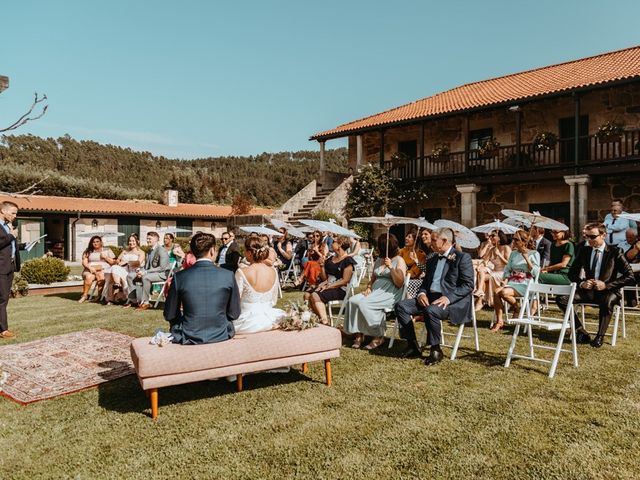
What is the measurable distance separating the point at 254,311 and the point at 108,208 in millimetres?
27279

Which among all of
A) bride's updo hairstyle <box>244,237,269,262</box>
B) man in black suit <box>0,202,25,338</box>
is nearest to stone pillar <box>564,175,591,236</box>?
bride's updo hairstyle <box>244,237,269,262</box>

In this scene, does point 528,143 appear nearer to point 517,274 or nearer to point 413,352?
point 517,274

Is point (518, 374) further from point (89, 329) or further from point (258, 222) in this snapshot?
point (258, 222)

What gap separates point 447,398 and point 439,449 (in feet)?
3.26

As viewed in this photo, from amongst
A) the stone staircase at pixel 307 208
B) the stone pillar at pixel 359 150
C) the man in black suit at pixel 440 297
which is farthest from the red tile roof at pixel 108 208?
the man in black suit at pixel 440 297

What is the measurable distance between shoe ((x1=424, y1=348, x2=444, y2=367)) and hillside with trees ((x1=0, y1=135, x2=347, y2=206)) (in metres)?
36.3

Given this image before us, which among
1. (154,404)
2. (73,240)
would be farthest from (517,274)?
(73,240)

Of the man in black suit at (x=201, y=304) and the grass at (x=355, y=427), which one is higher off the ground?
the man in black suit at (x=201, y=304)

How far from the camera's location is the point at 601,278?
19.7ft

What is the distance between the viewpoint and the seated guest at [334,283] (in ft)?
22.5

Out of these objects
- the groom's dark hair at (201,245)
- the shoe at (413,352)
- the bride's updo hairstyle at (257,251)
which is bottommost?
the shoe at (413,352)

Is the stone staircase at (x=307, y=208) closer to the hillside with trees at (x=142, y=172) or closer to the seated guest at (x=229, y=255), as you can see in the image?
the seated guest at (x=229, y=255)

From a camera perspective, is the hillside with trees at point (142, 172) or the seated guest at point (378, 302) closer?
the seated guest at point (378, 302)

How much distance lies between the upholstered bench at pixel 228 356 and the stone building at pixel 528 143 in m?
12.9
